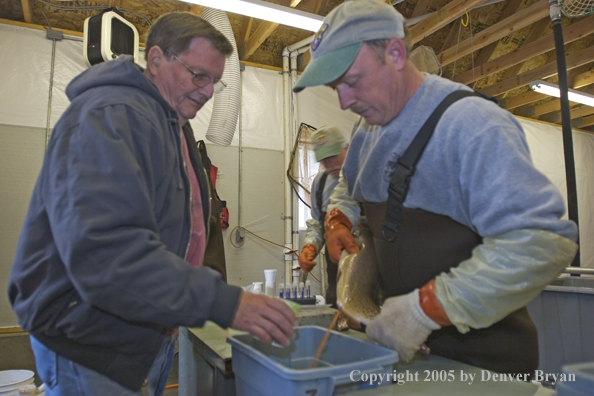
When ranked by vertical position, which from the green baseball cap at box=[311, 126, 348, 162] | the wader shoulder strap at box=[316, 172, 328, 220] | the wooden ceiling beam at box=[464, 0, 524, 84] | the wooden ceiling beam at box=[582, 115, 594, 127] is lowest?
the wader shoulder strap at box=[316, 172, 328, 220]

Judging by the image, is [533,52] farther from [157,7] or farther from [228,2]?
[157,7]

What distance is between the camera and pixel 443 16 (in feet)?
14.2

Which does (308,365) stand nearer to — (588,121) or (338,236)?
(338,236)

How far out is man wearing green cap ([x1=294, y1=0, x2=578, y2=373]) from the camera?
0.89 metres

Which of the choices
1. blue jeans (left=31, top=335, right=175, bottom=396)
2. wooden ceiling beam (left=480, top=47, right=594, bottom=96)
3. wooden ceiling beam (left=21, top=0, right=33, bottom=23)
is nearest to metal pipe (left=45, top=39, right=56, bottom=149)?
wooden ceiling beam (left=21, top=0, right=33, bottom=23)

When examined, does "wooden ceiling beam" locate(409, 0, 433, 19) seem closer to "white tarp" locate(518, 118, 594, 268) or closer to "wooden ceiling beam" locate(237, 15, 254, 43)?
"wooden ceiling beam" locate(237, 15, 254, 43)

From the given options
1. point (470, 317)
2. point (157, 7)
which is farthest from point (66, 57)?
point (470, 317)

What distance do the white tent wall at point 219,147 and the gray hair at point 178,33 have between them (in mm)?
3404

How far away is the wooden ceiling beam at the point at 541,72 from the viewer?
5254 mm

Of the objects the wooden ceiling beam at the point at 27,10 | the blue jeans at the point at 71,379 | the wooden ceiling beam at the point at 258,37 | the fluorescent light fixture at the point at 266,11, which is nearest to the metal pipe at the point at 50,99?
the wooden ceiling beam at the point at 27,10

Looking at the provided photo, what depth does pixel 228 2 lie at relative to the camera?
10.7ft

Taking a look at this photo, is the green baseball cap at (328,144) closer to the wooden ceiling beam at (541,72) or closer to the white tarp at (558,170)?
the wooden ceiling beam at (541,72)

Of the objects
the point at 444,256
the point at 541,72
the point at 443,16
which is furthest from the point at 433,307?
the point at 541,72

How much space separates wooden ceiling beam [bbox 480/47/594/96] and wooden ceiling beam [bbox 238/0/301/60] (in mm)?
3748
